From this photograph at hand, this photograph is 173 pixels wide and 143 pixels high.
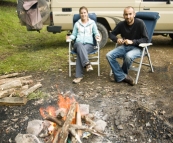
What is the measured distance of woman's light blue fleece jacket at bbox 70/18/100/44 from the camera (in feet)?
17.4

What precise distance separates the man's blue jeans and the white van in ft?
7.69

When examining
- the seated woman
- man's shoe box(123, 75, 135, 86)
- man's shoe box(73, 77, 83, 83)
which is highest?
the seated woman

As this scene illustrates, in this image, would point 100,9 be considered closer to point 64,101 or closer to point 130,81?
point 130,81

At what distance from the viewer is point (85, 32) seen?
5.34 meters

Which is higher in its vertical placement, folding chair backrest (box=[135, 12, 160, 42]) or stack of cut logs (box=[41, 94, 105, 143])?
folding chair backrest (box=[135, 12, 160, 42])

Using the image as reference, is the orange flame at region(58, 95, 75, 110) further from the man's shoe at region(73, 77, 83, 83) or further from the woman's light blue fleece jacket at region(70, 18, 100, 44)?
the woman's light blue fleece jacket at region(70, 18, 100, 44)

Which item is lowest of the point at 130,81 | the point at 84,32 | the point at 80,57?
the point at 130,81

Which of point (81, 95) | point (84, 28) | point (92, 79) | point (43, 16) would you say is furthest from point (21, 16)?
point (81, 95)

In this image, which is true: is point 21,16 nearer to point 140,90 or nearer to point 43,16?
point 43,16

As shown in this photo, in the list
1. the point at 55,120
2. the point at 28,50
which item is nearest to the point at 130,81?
the point at 55,120

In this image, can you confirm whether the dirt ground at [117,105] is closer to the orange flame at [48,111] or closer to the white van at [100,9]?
the orange flame at [48,111]

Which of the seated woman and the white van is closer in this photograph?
the seated woman

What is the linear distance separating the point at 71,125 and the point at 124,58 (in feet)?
7.42

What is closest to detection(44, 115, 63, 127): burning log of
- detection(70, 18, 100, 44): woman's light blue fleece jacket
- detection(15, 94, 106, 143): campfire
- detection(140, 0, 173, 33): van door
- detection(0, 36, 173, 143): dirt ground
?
detection(15, 94, 106, 143): campfire
